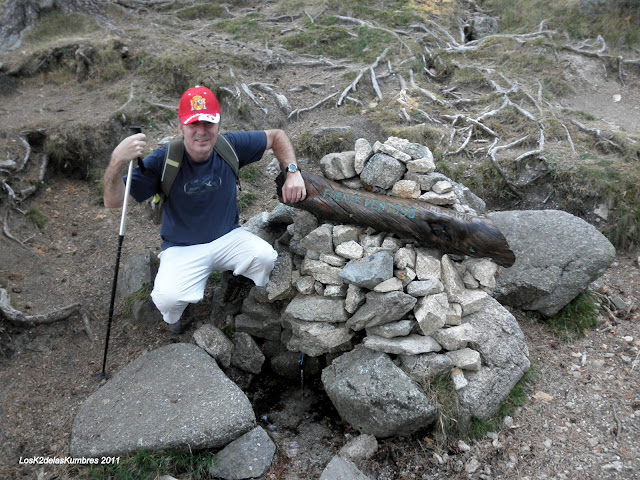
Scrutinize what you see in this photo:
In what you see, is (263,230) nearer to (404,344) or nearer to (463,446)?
(404,344)

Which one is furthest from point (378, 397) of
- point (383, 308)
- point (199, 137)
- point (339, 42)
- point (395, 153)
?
point (339, 42)

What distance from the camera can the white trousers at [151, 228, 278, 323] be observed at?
5.57m

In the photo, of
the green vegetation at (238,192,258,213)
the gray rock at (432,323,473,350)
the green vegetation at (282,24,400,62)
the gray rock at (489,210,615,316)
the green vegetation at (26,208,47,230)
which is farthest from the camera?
the green vegetation at (282,24,400,62)

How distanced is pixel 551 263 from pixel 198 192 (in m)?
4.43

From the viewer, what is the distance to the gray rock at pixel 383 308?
201 inches

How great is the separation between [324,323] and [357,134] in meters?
4.79

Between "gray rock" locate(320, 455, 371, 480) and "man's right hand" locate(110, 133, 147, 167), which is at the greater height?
"man's right hand" locate(110, 133, 147, 167)

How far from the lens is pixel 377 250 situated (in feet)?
18.4

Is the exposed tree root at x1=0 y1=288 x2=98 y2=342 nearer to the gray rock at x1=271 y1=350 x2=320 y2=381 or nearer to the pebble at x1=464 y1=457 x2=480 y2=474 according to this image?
the gray rock at x1=271 y1=350 x2=320 y2=381

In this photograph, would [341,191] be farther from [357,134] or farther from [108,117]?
[108,117]

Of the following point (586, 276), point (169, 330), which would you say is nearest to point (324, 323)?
point (169, 330)

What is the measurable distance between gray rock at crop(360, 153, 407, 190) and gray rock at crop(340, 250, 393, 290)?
3.10 ft

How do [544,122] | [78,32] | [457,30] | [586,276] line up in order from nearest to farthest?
1. [586,276]
2. [544,122]
3. [78,32]
4. [457,30]

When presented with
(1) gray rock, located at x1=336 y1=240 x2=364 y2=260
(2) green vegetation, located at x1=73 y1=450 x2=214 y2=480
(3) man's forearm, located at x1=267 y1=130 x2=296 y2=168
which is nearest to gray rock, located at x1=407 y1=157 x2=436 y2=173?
(1) gray rock, located at x1=336 y1=240 x2=364 y2=260
